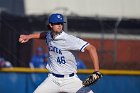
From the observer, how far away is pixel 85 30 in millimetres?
16844

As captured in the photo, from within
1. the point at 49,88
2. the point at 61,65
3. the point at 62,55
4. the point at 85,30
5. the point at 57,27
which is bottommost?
the point at 85,30

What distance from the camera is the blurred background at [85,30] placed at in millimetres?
12421

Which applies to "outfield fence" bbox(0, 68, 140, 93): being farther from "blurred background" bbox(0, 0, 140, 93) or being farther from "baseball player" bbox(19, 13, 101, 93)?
"baseball player" bbox(19, 13, 101, 93)

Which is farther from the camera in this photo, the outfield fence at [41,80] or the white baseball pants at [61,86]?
the outfield fence at [41,80]

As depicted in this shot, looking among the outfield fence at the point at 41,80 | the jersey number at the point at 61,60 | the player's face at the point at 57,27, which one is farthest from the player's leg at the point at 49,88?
the outfield fence at the point at 41,80

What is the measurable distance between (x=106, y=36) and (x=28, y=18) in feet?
8.50

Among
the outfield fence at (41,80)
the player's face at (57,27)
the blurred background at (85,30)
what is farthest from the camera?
the blurred background at (85,30)

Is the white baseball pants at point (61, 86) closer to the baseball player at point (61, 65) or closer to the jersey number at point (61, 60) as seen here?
the baseball player at point (61, 65)

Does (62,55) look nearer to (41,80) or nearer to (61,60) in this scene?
(61,60)

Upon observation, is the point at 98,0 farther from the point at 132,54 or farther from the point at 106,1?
the point at 132,54

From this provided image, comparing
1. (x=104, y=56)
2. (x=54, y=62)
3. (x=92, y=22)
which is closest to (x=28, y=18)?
(x=92, y=22)

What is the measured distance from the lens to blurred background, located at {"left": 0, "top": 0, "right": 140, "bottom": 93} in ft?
40.8

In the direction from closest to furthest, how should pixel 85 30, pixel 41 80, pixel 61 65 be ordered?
pixel 61 65
pixel 41 80
pixel 85 30

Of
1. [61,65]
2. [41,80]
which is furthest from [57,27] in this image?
[41,80]
